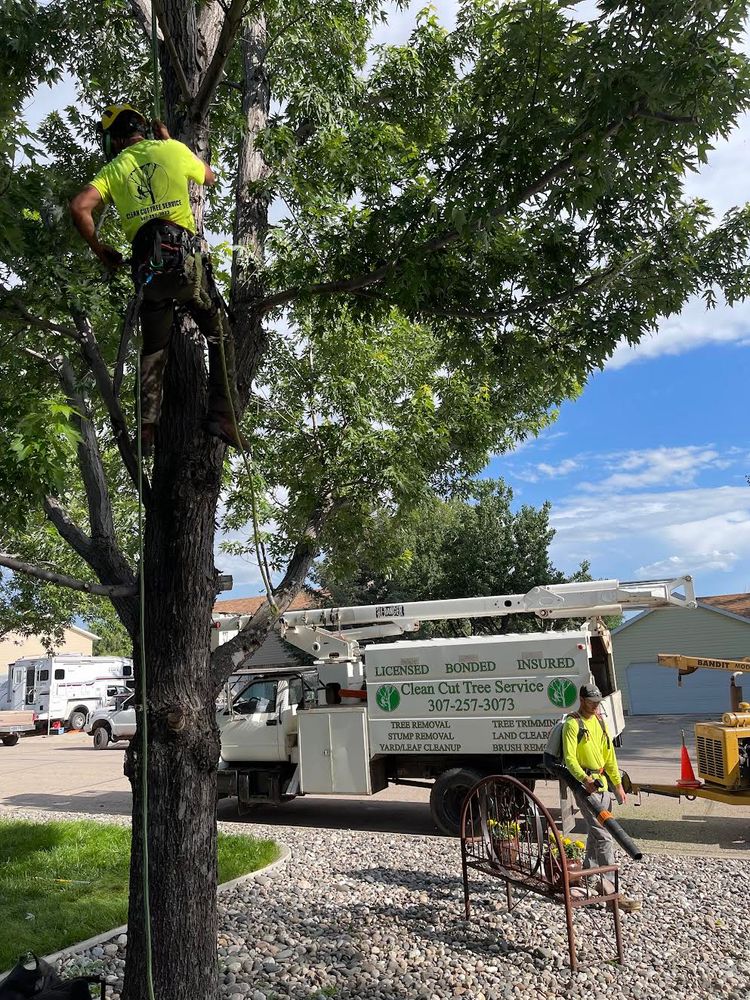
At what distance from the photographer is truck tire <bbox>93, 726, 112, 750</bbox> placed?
80.4ft

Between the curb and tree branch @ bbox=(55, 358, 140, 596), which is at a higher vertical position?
tree branch @ bbox=(55, 358, 140, 596)

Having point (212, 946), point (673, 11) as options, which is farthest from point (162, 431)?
point (673, 11)

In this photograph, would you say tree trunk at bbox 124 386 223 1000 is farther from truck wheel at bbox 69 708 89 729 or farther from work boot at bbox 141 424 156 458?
truck wheel at bbox 69 708 89 729

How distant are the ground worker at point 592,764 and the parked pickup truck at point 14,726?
26.6m

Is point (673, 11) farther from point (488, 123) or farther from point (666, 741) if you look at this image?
point (666, 741)

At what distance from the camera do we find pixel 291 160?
5477 millimetres

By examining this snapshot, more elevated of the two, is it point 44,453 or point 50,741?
point 44,453

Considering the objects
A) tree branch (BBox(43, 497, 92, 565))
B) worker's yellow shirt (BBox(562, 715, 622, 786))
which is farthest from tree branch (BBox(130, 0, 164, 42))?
worker's yellow shirt (BBox(562, 715, 622, 786))

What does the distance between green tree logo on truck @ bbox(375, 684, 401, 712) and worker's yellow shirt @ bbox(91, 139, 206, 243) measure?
8.21 m

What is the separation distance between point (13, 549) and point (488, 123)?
12286mm

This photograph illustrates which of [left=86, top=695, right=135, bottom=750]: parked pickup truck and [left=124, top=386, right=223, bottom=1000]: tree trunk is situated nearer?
[left=124, top=386, right=223, bottom=1000]: tree trunk

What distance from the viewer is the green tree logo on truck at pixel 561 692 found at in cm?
995

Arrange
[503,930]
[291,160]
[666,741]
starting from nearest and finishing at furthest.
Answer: [291,160], [503,930], [666,741]

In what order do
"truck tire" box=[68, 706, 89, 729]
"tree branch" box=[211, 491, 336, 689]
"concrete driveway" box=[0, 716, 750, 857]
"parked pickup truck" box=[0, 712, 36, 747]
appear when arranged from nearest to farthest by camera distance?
1. "tree branch" box=[211, 491, 336, 689]
2. "concrete driveway" box=[0, 716, 750, 857]
3. "parked pickup truck" box=[0, 712, 36, 747]
4. "truck tire" box=[68, 706, 89, 729]
